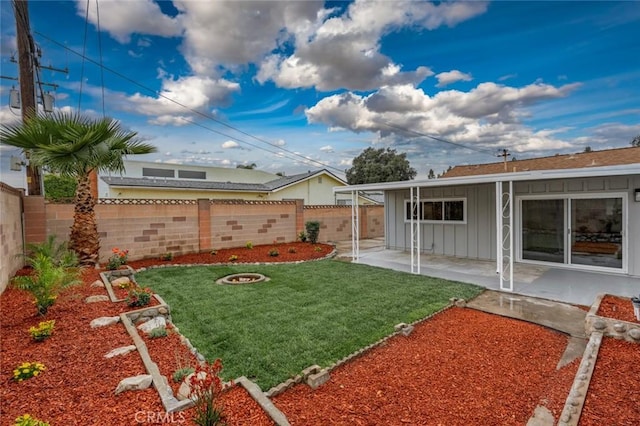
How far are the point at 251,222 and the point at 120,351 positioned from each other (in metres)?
8.67

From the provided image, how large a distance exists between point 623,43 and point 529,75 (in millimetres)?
3134

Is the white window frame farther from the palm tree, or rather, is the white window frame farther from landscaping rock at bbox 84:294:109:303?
the palm tree

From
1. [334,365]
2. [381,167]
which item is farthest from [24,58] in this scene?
[381,167]

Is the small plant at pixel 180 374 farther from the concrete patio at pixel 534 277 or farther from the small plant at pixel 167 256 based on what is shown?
the small plant at pixel 167 256

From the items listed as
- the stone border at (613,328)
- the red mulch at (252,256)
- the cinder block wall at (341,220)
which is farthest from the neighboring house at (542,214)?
the cinder block wall at (341,220)

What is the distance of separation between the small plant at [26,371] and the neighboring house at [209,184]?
571 inches

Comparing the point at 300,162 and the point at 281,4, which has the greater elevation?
the point at 281,4

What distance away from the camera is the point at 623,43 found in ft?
32.2

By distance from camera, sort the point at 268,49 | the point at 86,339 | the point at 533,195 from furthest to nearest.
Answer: the point at 268,49, the point at 533,195, the point at 86,339

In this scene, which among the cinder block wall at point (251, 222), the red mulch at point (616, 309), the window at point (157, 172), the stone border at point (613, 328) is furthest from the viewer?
the window at point (157, 172)

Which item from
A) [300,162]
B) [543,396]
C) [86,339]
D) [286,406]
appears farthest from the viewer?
[300,162]

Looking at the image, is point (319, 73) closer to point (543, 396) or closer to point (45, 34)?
point (45, 34)

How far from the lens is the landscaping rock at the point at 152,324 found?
159 inches

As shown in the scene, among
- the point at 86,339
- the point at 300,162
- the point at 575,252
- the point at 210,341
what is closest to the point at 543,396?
the point at 210,341
